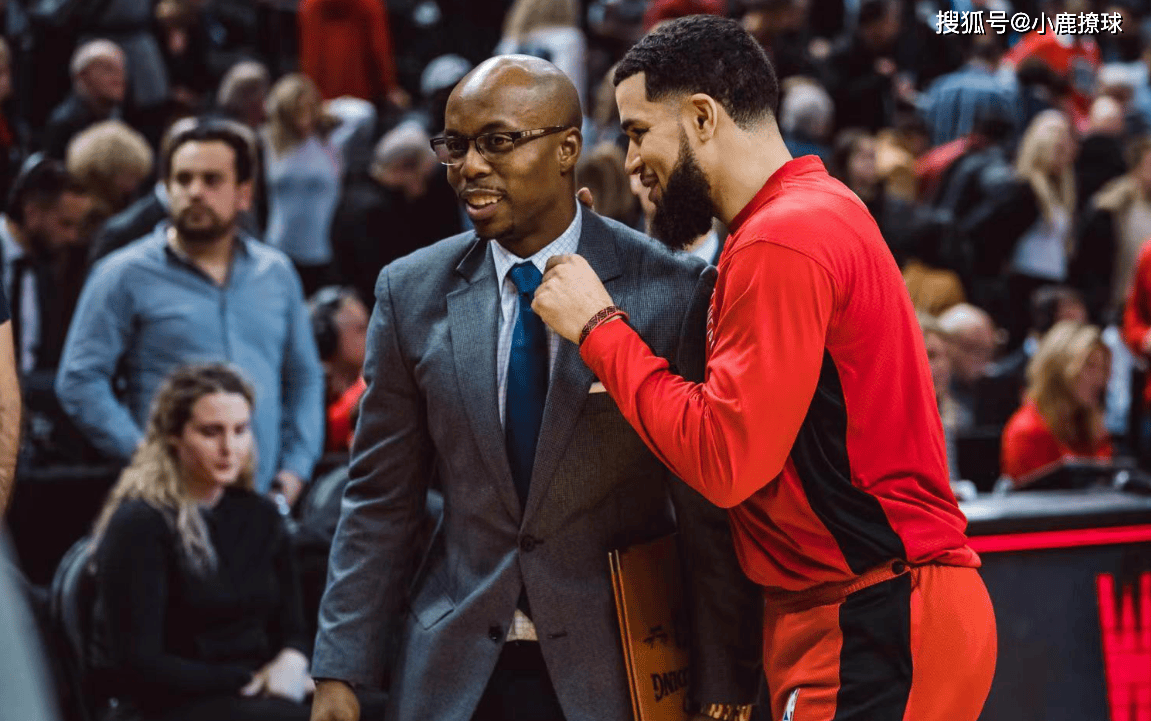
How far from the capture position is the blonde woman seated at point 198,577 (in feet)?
15.7

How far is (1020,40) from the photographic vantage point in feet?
49.8

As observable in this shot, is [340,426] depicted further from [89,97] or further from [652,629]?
[652,629]

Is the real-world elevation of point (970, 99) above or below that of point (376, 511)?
above

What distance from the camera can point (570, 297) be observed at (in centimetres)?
283

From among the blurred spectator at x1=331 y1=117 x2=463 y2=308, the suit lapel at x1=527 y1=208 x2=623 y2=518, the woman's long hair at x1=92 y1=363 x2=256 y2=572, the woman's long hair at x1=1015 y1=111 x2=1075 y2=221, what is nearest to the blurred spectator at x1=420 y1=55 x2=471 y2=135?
the blurred spectator at x1=331 y1=117 x2=463 y2=308

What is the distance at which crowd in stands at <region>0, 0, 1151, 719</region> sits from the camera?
512 cm

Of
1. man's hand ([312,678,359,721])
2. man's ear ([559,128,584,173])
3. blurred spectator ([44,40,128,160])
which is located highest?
blurred spectator ([44,40,128,160])

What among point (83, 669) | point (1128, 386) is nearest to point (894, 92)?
point (1128, 386)

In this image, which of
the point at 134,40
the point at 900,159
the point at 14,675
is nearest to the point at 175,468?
the point at 14,675

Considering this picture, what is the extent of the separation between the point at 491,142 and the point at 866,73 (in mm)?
9136

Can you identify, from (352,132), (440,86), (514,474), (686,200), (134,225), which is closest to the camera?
(686,200)

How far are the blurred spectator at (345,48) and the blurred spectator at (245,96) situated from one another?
5.30 feet

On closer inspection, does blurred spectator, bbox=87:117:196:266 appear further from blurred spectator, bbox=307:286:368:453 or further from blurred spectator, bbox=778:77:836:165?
blurred spectator, bbox=778:77:836:165

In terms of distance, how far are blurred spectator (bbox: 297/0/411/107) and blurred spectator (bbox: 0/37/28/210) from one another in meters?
2.09
